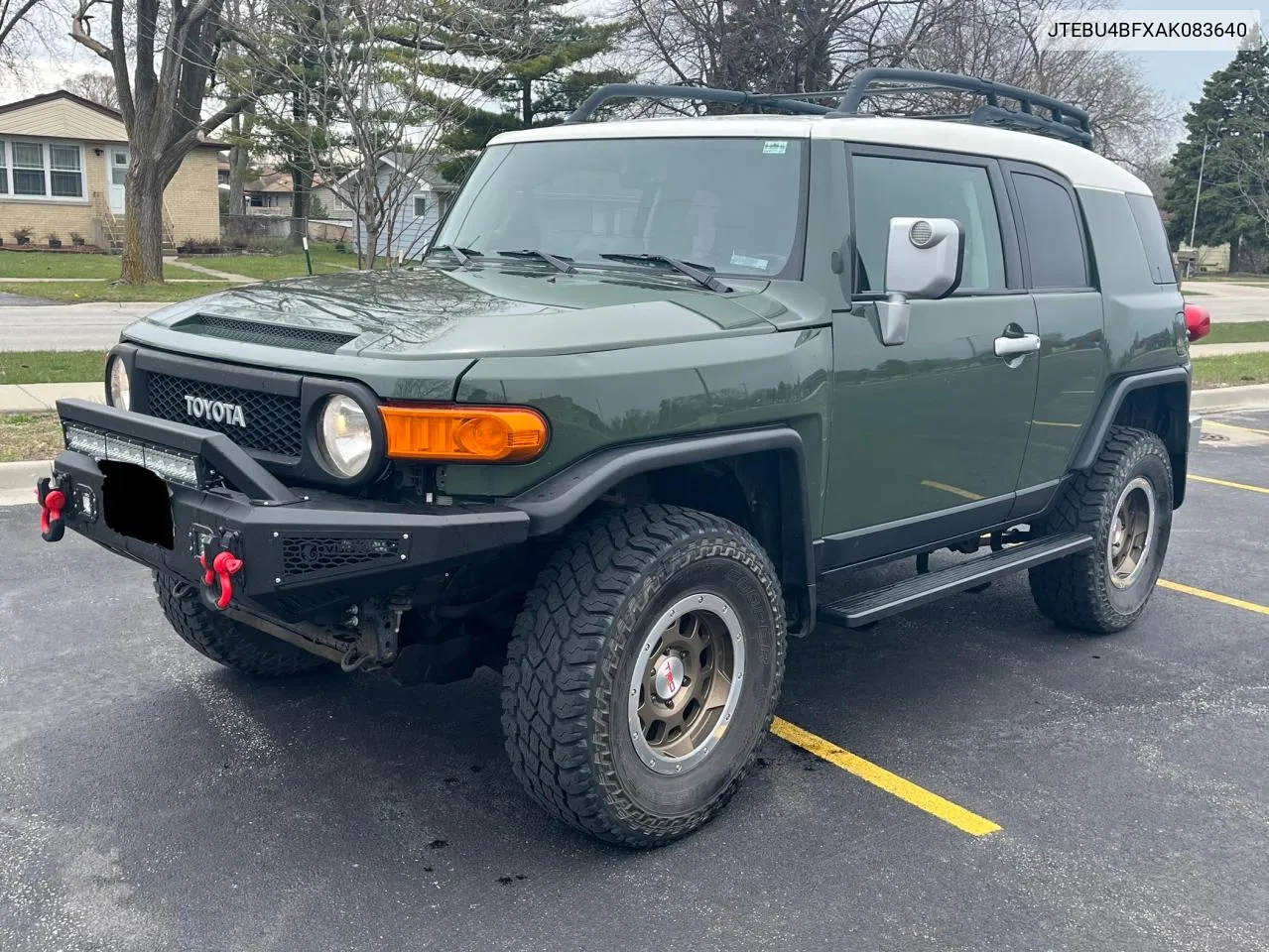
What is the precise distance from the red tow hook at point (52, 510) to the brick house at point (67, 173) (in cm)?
3643

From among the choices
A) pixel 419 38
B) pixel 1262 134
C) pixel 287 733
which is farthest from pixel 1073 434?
pixel 1262 134

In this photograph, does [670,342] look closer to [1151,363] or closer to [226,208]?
[1151,363]

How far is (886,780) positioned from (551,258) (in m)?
2.03

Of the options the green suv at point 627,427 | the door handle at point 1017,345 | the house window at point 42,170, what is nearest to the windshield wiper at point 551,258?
the green suv at point 627,427

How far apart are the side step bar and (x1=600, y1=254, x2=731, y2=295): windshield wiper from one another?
1096 millimetres

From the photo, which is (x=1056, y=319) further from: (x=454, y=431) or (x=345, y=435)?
(x=345, y=435)

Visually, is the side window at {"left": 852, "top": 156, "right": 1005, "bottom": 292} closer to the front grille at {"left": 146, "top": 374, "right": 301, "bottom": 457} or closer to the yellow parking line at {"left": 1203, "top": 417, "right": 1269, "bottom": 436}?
the front grille at {"left": 146, "top": 374, "right": 301, "bottom": 457}

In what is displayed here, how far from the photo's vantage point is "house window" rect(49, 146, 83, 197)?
3709 cm

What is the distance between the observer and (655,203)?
424cm

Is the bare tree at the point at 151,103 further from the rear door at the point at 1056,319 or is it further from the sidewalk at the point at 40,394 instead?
the rear door at the point at 1056,319

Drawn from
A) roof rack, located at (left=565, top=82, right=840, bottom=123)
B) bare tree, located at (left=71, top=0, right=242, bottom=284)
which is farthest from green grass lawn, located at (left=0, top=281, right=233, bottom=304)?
roof rack, located at (left=565, top=82, right=840, bottom=123)

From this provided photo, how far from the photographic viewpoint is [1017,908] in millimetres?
3273

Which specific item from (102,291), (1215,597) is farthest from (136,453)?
(102,291)

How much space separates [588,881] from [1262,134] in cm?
5899
